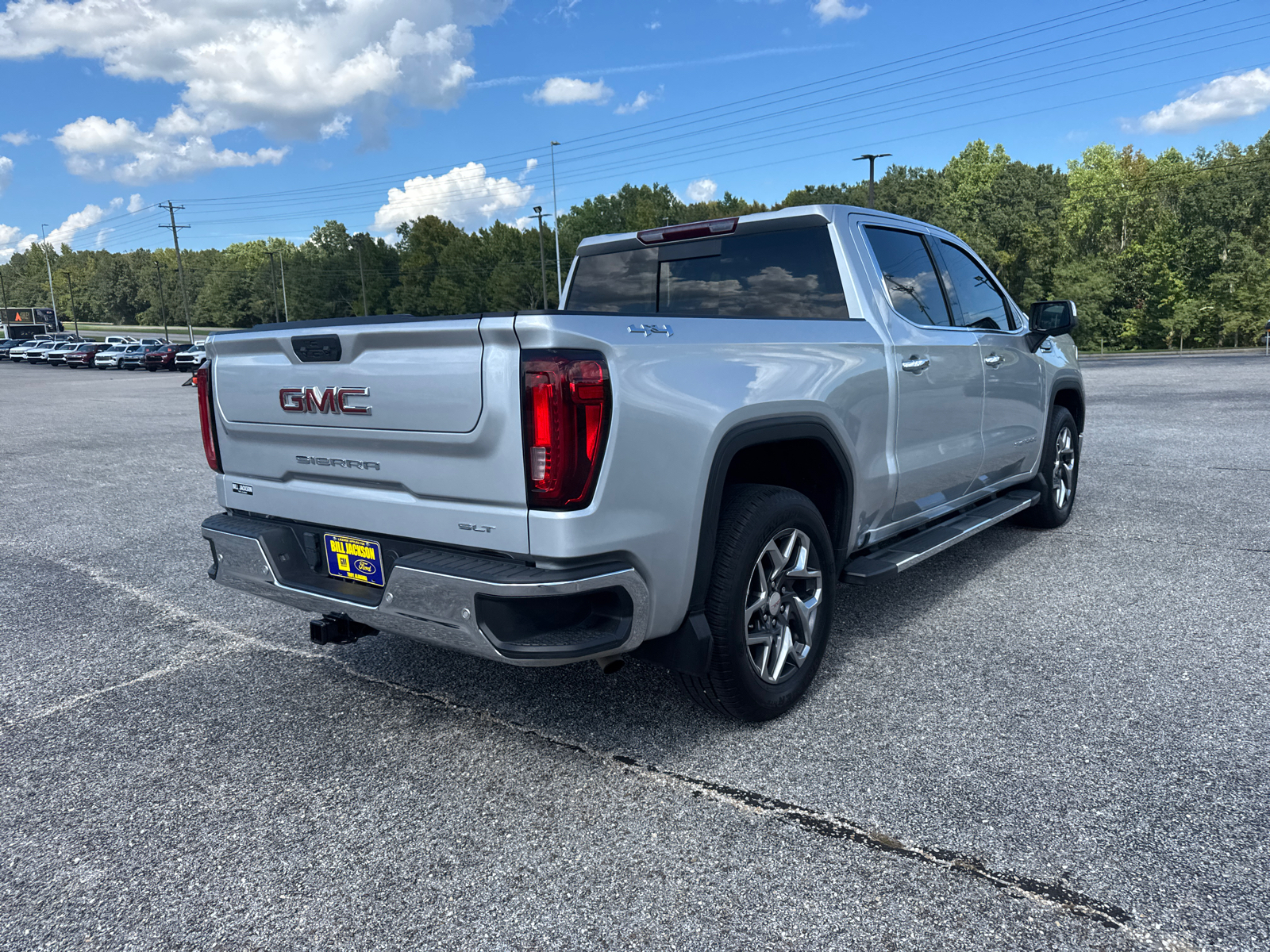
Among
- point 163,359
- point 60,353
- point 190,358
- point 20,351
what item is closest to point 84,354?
point 60,353

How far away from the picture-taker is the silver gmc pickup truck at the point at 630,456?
8.73 ft

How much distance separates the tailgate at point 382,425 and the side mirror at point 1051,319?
4240 millimetres

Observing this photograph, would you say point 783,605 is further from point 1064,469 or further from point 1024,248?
point 1024,248

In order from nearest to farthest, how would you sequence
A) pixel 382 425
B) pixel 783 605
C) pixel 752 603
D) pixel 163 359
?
pixel 382 425 < pixel 752 603 < pixel 783 605 < pixel 163 359

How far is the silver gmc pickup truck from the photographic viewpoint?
2.66 metres

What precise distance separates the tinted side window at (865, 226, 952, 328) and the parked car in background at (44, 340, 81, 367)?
5749 cm

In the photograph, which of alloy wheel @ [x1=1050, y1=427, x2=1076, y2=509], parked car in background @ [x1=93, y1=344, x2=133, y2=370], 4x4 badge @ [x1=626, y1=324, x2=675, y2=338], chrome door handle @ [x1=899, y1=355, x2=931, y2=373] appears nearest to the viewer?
4x4 badge @ [x1=626, y1=324, x2=675, y2=338]

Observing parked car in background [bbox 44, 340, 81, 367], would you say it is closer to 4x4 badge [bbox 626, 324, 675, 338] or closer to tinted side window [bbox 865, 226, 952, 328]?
tinted side window [bbox 865, 226, 952, 328]

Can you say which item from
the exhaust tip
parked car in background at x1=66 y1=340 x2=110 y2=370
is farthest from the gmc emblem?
parked car in background at x1=66 y1=340 x2=110 y2=370

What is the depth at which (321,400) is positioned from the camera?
124 inches

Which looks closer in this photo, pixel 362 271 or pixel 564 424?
pixel 564 424

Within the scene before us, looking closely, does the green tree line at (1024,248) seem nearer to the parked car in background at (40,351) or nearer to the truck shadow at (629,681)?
the truck shadow at (629,681)

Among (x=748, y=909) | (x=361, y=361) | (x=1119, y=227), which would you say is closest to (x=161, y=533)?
(x=361, y=361)

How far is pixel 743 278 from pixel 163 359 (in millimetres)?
47423
